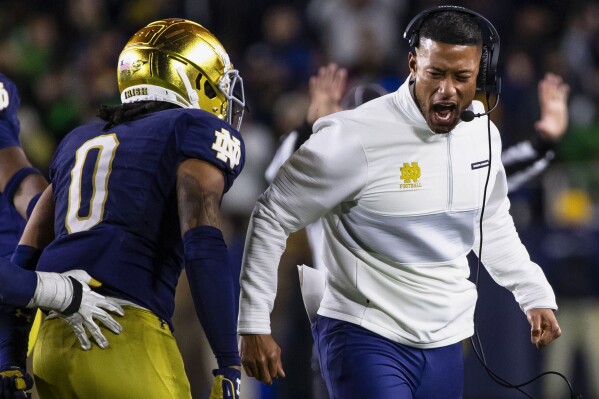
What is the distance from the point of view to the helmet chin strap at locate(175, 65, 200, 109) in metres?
3.08

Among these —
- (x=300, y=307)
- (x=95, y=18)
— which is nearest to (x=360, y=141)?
(x=300, y=307)

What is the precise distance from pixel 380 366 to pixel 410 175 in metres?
0.58

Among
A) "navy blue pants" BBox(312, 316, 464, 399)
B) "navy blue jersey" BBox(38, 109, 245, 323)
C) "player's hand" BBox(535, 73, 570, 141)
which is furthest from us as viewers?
"player's hand" BBox(535, 73, 570, 141)

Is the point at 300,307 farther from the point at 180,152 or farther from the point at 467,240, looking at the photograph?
the point at 180,152

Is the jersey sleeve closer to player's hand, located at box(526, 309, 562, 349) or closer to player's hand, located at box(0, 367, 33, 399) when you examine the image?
player's hand, located at box(0, 367, 33, 399)

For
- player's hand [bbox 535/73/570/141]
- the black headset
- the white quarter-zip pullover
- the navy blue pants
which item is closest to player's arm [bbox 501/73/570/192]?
player's hand [bbox 535/73/570/141]

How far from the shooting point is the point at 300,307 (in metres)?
6.32

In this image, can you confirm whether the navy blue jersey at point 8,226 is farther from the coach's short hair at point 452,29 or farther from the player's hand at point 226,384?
the coach's short hair at point 452,29

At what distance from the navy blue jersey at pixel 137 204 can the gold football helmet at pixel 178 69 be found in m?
0.22

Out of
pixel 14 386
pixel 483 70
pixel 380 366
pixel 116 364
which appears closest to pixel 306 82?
pixel 483 70

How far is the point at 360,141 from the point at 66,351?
109 centimetres

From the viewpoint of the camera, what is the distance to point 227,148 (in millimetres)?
2793

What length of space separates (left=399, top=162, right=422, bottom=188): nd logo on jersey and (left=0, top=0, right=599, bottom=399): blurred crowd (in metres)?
2.90

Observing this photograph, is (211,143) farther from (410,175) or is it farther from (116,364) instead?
(410,175)
